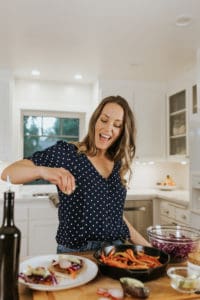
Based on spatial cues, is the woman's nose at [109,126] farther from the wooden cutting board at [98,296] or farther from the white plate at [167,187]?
the white plate at [167,187]

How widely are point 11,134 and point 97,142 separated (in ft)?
8.77

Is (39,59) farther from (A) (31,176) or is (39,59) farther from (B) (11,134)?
(A) (31,176)

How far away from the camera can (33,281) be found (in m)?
0.91

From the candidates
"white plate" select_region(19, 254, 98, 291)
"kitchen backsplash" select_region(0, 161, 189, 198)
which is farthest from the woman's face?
"kitchen backsplash" select_region(0, 161, 189, 198)

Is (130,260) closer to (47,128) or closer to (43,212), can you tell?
(43,212)

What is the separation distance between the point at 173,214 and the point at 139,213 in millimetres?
493

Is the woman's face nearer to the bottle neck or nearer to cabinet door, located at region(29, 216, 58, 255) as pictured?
the bottle neck

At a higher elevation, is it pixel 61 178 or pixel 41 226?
pixel 61 178

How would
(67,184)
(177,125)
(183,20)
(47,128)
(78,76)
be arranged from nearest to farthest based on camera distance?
(67,184), (183,20), (78,76), (177,125), (47,128)

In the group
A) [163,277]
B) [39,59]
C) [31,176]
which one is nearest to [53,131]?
[39,59]

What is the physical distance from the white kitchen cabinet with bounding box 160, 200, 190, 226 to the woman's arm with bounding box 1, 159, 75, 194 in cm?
237

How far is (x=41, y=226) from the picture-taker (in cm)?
364

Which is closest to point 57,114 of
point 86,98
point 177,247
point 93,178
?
point 86,98

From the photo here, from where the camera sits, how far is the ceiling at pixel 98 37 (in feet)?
7.52
